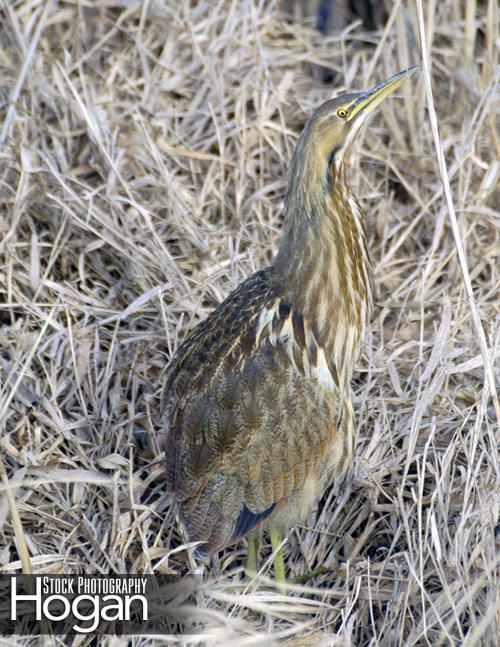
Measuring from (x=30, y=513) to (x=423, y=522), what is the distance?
3.22 ft

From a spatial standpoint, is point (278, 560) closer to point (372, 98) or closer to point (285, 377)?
point (285, 377)

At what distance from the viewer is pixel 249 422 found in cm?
237

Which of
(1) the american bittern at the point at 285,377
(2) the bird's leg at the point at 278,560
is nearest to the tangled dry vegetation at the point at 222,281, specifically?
(2) the bird's leg at the point at 278,560

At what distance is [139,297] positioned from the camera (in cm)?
297

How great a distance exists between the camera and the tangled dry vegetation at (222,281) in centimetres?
238

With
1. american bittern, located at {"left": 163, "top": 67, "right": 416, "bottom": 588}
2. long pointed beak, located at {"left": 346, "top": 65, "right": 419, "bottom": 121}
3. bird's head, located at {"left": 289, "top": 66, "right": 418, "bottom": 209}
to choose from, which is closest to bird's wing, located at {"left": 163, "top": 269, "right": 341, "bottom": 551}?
american bittern, located at {"left": 163, "top": 67, "right": 416, "bottom": 588}

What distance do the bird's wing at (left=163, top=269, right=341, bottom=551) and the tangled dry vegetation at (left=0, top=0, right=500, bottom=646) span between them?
0.61 ft

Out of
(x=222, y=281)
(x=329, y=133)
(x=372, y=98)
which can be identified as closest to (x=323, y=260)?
(x=329, y=133)

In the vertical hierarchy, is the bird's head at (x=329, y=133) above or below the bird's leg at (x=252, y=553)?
above

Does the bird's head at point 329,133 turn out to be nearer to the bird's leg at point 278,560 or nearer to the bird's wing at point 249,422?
the bird's wing at point 249,422

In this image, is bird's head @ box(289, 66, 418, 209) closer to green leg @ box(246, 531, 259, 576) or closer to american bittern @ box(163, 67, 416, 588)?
american bittern @ box(163, 67, 416, 588)

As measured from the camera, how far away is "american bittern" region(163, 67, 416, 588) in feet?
7.86

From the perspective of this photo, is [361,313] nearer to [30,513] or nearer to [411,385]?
[411,385]

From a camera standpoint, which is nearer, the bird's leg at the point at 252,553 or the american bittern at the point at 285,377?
the american bittern at the point at 285,377
